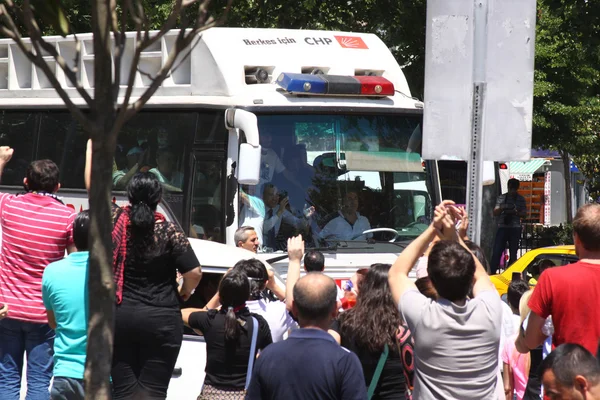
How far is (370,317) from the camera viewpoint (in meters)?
5.21

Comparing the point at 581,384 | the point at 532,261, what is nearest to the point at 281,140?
the point at 532,261

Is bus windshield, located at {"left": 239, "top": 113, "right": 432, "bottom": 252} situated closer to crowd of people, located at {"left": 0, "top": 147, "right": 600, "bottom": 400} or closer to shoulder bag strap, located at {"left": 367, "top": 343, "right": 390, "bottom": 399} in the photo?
crowd of people, located at {"left": 0, "top": 147, "right": 600, "bottom": 400}

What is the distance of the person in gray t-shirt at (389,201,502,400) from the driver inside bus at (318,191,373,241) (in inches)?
228

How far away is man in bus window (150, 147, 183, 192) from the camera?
1062cm

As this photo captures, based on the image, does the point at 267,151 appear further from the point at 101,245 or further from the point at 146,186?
A: the point at 101,245

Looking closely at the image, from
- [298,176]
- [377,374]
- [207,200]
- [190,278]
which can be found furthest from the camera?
[207,200]

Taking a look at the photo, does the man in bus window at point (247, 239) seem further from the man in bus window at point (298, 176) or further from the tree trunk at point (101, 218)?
the tree trunk at point (101, 218)

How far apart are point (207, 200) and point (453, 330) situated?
6.31m

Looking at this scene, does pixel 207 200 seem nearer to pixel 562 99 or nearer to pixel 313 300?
pixel 313 300

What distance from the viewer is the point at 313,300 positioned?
4344mm

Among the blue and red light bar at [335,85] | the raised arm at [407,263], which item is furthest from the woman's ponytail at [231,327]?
the blue and red light bar at [335,85]

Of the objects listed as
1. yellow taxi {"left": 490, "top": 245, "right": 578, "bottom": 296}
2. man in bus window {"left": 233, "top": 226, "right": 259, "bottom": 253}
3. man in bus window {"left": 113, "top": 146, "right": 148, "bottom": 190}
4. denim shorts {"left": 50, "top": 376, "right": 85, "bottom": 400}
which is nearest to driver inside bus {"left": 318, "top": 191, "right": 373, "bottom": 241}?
man in bus window {"left": 233, "top": 226, "right": 259, "bottom": 253}

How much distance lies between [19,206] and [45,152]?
592 centimetres

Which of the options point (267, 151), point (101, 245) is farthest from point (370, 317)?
point (267, 151)
